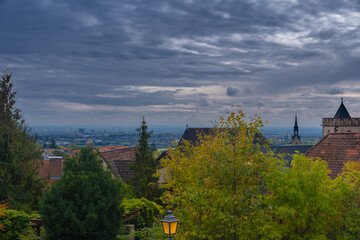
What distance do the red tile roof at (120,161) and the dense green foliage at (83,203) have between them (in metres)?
15.7

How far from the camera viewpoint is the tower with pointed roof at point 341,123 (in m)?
77.2

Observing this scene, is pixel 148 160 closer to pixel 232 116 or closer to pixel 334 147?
pixel 334 147

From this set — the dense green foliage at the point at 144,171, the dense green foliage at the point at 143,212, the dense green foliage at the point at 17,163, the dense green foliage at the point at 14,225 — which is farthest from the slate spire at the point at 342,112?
the dense green foliage at the point at 14,225

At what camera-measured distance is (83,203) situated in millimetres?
17047

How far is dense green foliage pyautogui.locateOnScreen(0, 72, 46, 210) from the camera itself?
22672mm

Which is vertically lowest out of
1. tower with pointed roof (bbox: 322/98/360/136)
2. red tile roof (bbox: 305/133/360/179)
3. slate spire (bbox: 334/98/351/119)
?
red tile roof (bbox: 305/133/360/179)

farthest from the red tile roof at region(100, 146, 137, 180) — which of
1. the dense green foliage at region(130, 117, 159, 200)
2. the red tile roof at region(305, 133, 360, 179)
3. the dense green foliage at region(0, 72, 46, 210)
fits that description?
the red tile roof at region(305, 133, 360, 179)

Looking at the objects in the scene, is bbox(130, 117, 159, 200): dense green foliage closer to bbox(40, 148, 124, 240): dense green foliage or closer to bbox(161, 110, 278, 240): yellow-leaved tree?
bbox(40, 148, 124, 240): dense green foliage

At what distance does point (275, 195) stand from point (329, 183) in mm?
2483

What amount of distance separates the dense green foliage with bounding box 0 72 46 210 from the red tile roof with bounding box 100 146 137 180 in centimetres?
989

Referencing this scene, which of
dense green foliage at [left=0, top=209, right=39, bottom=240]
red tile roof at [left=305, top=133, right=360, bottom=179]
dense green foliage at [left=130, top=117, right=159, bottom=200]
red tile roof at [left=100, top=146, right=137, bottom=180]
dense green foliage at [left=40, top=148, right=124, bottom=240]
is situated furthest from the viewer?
red tile roof at [left=100, top=146, right=137, bottom=180]

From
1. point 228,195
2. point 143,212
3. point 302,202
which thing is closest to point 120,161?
point 143,212

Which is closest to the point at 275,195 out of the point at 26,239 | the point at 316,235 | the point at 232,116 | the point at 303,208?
the point at 303,208

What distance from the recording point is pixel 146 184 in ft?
95.1
